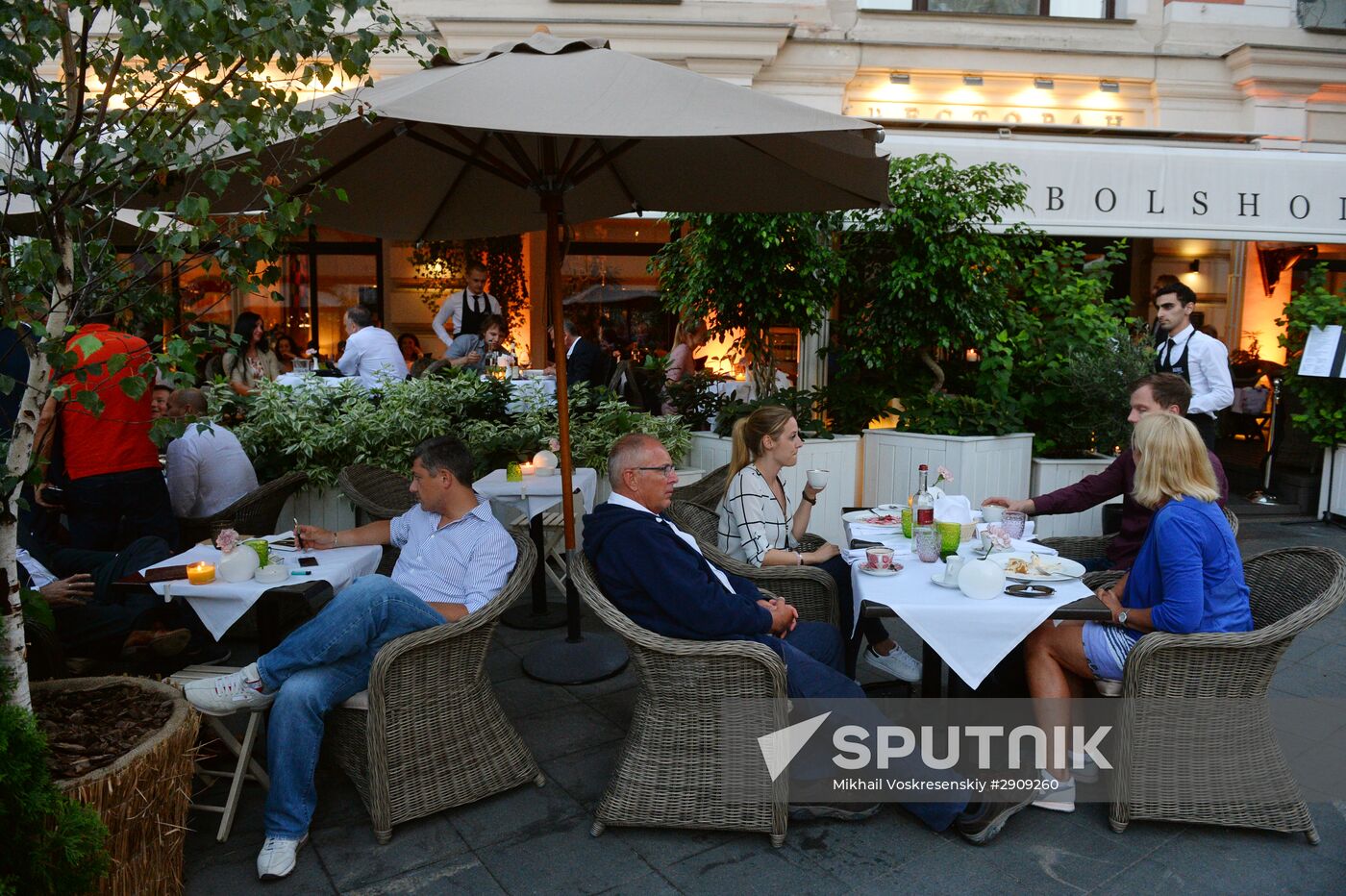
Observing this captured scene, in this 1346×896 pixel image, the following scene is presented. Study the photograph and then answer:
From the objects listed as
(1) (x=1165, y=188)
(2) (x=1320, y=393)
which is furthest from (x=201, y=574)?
(2) (x=1320, y=393)

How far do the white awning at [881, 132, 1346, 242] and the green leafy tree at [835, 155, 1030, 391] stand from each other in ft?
1.28

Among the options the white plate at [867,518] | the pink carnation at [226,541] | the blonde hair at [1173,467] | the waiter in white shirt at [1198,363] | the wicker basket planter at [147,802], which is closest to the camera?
the wicker basket planter at [147,802]

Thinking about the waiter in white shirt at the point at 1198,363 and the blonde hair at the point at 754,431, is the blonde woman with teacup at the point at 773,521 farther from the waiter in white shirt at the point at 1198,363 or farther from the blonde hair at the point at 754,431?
the waiter in white shirt at the point at 1198,363

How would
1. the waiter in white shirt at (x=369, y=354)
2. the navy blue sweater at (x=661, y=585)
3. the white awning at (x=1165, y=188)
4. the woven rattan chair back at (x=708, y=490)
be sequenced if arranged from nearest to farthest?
the navy blue sweater at (x=661, y=585), the woven rattan chair back at (x=708, y=490), the white awning at (x=1165, y=188), the waiter in white shirt at (x=369, y=354)

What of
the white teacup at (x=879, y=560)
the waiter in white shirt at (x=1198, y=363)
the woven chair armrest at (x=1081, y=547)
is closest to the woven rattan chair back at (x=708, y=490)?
the woven chair armrest at (x=1081, y=547)

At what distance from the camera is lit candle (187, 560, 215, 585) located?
10.9ft

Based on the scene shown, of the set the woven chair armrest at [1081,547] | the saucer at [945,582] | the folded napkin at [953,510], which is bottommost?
the woven chair armrest at [1081,547]

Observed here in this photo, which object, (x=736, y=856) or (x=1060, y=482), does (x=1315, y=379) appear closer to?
(x=1060, y=482)

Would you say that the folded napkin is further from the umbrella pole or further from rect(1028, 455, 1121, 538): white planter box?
rect(1028, 455, 1121, 538): white planter box

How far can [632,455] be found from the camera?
10.7 ft

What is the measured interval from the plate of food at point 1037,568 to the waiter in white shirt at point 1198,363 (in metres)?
2.94

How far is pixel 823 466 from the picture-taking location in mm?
6672

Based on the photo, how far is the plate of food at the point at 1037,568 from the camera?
3307mm

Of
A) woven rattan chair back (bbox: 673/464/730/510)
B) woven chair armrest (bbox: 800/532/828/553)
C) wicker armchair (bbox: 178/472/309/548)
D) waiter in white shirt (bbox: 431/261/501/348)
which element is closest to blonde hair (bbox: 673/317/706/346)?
waiter in white shirt (bbox: 431/261/501/348)
